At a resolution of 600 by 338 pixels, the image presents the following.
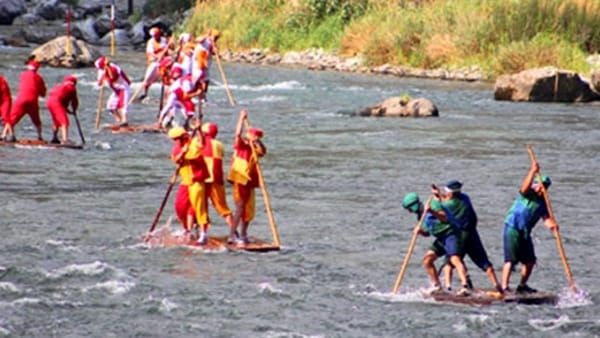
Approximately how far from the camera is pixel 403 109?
4050 cm

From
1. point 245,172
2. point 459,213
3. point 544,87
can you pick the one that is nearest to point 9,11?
Answer: point 544,87

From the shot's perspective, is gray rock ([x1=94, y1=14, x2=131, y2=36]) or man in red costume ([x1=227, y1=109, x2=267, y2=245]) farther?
gray rock ([x1=94, y1=14, x2=131, y2=36])

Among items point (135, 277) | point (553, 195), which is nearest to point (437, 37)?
point (553, 195)

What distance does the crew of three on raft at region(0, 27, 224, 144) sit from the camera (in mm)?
30094

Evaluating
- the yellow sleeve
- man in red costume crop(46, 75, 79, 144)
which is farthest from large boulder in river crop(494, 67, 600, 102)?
the yellow sleeve

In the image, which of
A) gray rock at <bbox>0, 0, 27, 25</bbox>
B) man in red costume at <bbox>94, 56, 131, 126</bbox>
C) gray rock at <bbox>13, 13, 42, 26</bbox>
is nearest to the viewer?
man in red costume at <bbox>94, 56, 131, 126</bbox>

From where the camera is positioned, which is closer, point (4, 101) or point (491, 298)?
point (491, 298)

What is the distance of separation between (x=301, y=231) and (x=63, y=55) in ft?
105

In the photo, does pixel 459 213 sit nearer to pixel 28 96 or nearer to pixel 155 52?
pixel 28 96

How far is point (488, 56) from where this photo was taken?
54.5 m

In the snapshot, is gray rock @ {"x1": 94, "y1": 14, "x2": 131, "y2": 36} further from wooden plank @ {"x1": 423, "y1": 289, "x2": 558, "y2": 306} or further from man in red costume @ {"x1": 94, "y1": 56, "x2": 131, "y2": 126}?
wooden plank @ {"x1": 423, "y1": 289, "x2": 558, "y2": 306}

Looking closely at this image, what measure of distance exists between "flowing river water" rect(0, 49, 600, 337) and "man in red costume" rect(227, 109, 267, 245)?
23.3 inches

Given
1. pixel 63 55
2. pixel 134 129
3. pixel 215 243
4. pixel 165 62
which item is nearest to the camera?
pixel 215 243

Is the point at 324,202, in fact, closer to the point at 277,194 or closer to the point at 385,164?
the point at 277,194
